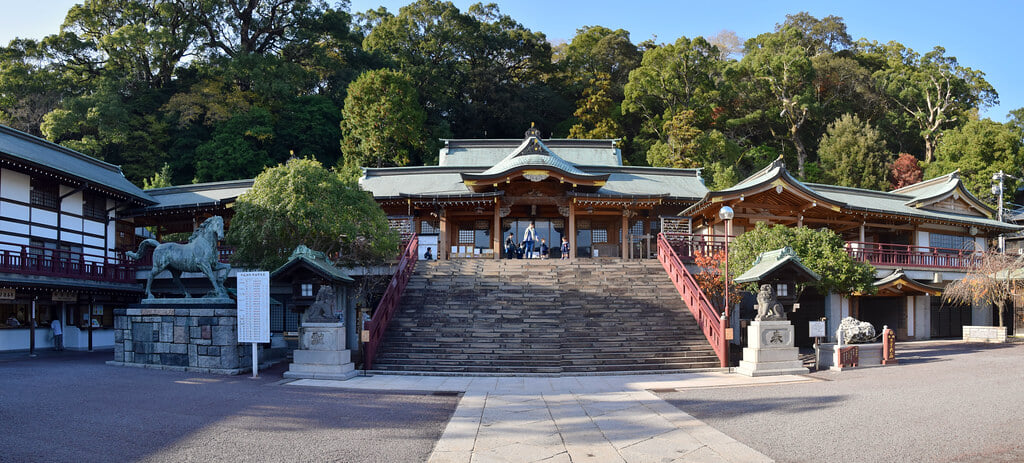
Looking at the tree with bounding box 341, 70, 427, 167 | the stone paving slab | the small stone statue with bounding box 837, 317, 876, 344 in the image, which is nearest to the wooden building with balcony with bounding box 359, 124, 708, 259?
the tree with bounding box 341, 70, 427, 167

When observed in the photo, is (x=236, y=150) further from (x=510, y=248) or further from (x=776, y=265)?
(x=776, y=265)

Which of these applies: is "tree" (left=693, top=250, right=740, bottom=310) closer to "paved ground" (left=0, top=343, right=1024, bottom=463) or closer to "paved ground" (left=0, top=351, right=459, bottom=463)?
"paved ground" (left=0, top=343, right=1024, bottom=463)

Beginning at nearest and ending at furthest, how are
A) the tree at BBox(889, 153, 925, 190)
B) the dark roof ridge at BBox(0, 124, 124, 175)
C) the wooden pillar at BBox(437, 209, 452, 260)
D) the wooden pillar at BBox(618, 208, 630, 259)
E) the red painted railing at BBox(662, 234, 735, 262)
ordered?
1. the red painted railing at BBox(662, 234, 735, 262)
2. the dark roof ridge at BBox(0, 124, 124, 175)
3. the wooden pillar at BBox(437, 209, 452, 260)
4. the wooden pillar at BBox(618, 208, 630, 259)
5. the tree at BBox(889, 153, 925, 190)

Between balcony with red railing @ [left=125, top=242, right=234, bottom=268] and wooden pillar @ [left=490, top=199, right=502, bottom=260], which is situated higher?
wooden pillar @ [left=490, top=199, right=502, bottom=260]

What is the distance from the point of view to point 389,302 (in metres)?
18.4

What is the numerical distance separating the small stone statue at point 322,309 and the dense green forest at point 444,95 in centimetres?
2590

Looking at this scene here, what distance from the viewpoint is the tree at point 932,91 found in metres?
48.1

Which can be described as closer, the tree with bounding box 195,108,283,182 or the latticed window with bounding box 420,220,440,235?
the latticed window with bounding box 420,220,440,235

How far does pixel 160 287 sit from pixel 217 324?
1219cm

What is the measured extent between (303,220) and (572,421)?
41.4 ft

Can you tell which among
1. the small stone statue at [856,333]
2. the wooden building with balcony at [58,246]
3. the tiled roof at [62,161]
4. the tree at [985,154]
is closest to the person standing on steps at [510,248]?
the small stone statue at [856,333]

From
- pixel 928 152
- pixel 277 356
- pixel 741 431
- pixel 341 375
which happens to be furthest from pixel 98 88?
pixel 928 152

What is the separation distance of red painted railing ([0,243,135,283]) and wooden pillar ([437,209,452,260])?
1278 centimetres

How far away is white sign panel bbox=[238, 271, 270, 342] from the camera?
14.6 meters
